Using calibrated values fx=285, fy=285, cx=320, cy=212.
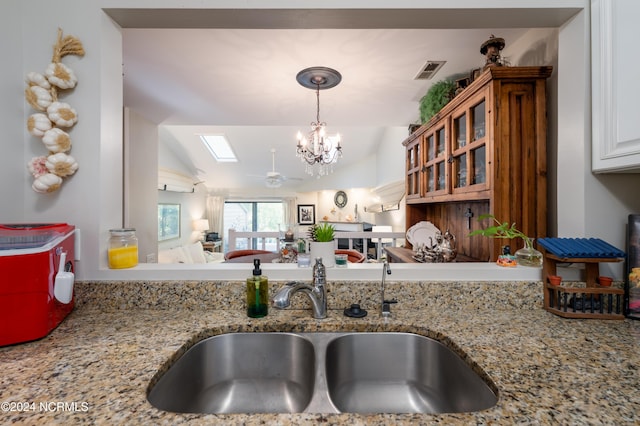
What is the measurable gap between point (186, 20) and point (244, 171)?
268 inches

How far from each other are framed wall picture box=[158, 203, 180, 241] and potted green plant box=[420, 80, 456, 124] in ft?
19.1

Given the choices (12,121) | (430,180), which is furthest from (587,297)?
(12,121)

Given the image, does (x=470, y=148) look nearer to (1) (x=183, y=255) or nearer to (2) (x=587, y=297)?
(2) (x=587, y=297)

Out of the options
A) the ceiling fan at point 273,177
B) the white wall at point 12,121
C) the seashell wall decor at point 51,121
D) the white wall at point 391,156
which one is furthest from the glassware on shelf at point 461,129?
the ceiling fan at point 273,177

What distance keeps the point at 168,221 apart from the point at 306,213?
3.95 meters

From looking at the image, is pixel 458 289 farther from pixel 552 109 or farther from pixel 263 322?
pixel 552 109

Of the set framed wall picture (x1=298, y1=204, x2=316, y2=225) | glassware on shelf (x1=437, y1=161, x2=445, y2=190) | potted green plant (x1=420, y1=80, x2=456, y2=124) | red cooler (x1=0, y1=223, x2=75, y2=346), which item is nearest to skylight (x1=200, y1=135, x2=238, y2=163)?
framed wall picture (x1=298, y1=204, x2=316, y2=225)

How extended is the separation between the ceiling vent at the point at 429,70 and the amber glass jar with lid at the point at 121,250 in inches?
81.2

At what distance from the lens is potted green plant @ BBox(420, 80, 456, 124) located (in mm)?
2072

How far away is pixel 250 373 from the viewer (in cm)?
92

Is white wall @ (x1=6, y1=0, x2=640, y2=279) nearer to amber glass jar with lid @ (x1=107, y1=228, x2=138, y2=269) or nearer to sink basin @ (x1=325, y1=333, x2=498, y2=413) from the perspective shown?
amber glass jar with lid @ (x1=107, y1=228, x2=138, y2=269)

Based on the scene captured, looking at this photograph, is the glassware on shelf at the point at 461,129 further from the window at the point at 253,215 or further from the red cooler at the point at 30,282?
the window at the point at 253,215

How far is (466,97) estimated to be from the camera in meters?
1.66

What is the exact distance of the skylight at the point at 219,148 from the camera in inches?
248
